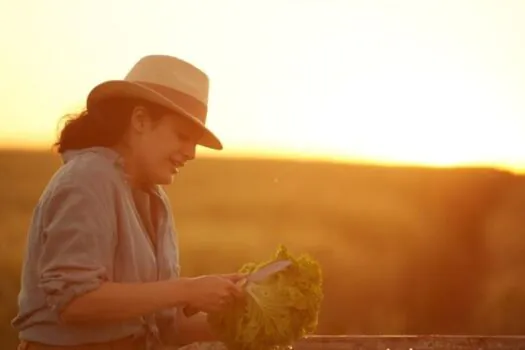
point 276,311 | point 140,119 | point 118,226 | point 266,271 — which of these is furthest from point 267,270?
point 140,119

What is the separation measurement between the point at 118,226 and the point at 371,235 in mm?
17912

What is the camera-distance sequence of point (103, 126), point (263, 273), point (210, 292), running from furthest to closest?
point (263, 273)
point (103, 126)
point (210, 292)

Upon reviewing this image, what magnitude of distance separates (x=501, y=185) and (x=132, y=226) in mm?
22718

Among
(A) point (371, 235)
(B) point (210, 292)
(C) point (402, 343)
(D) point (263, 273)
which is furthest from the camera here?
(A) point (371, 235)

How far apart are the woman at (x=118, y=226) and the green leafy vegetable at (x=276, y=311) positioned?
191 mm

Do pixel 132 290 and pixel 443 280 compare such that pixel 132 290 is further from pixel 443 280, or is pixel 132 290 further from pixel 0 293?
pixel 443 280

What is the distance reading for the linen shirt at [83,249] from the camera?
348 centimetres

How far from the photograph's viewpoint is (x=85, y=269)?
3480 mm

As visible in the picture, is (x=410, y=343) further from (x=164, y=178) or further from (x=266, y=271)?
(x=164, y=178)

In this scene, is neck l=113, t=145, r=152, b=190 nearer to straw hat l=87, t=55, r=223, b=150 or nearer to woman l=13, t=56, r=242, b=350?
woman l=13, t=56, r=242, b=350

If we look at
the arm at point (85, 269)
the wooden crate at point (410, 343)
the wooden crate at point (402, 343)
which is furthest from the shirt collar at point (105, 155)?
the wooden crate at point (410, 343)

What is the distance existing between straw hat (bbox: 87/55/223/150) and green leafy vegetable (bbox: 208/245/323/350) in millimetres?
712

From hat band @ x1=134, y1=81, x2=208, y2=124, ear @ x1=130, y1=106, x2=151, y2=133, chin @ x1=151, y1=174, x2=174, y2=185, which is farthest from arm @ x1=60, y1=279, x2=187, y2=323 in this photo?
hat band @ x1=134, y1=81, x2=208, y2=124

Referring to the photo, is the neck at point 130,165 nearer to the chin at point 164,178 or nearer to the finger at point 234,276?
the chin at point 164,178
